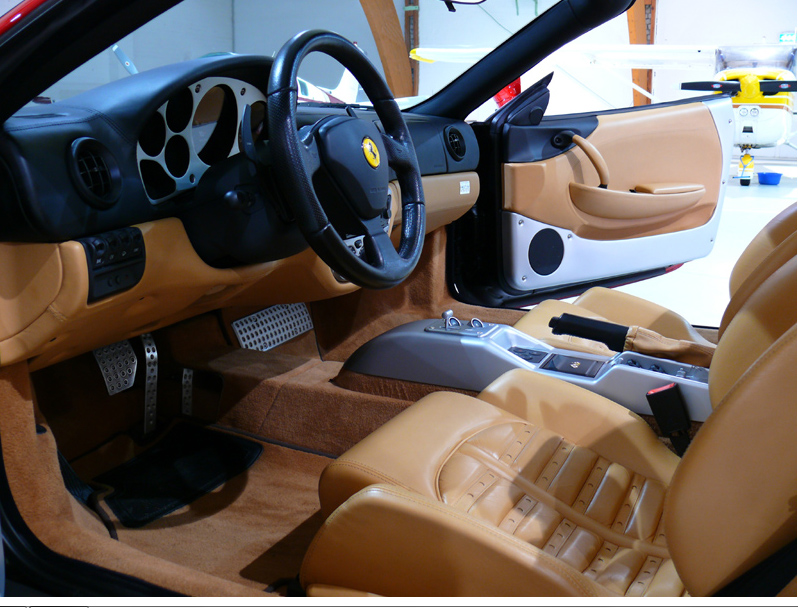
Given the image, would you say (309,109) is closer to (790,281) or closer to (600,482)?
(600,482)

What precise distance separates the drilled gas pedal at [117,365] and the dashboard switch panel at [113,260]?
Result: 61cm

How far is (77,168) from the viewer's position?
1.09m

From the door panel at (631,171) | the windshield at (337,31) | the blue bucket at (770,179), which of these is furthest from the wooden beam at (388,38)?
the blue bucket at (770,179)

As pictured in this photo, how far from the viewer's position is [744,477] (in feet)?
2.11

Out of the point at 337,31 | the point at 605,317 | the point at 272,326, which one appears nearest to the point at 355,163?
the point at 337,31

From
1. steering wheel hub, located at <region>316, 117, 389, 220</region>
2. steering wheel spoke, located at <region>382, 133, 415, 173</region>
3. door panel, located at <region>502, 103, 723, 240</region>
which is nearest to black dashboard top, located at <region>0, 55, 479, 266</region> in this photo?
steering wheel hub, located at <region>316, 117, 389, 220</region>

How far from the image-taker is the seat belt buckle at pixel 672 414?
4.18 feet

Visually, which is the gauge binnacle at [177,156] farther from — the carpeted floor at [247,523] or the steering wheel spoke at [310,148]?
the carpeted floor at [247,523]

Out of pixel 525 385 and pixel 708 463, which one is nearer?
pixel 708 463

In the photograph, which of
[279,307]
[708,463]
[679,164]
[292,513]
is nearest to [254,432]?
[292,513]

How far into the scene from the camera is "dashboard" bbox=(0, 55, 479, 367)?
1067 mm

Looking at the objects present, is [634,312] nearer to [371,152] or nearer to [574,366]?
[574,366]

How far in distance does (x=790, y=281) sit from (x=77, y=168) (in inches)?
39.4

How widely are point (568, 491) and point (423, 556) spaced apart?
1.15ft
